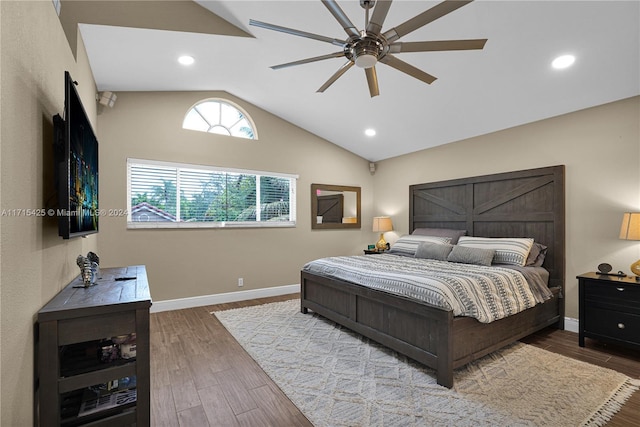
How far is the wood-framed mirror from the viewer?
5492 mm

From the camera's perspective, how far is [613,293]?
2.80 metres

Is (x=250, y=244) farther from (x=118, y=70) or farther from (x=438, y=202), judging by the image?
(x=438, y=202)

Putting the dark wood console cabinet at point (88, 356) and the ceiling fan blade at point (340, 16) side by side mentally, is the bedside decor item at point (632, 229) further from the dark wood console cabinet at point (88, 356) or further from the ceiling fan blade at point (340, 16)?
the dark wood console cabinet at point (88, 356)

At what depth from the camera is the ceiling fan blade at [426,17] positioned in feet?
5.20

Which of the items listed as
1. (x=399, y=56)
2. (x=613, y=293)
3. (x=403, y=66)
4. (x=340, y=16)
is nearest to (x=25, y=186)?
(x=340, y=16)

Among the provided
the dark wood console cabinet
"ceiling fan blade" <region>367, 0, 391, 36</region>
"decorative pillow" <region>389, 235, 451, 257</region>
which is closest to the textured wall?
the dark wood console cabinet

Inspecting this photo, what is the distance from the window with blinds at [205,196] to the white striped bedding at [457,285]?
200 centimetres

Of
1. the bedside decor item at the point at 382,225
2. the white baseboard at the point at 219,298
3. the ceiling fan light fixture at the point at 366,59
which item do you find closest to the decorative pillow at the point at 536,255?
the bedside decor item at the point at 382,225

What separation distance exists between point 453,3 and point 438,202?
3.66 metres

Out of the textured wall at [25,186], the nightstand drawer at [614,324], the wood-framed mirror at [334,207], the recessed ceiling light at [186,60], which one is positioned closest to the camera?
the textured wall at [25,186]

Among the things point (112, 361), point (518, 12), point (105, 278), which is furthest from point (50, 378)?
point (518, 12)

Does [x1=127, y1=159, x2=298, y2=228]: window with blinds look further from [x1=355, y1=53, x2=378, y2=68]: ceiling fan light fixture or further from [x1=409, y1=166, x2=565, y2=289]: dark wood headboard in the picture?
[x1=355, y1=53, x2=378, y2=68]: ceiling fan light fixture

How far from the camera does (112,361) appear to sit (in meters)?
1.65

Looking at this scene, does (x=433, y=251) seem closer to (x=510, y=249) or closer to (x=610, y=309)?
(x=510, y=249)
